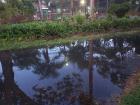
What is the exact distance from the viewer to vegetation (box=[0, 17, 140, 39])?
19.2 metres

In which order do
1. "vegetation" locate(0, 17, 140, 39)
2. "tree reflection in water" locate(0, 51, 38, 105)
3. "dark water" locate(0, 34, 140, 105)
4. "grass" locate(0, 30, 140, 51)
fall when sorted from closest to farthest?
"tree reflection in water" locate(0, 51, 38, 105)
"dark water" locate(0, 34, 140, 105)
"grass" locate(0, 30, 140, 51)
"vegetation" locate(0, 17, 140, 39)

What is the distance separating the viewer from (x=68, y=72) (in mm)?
11656

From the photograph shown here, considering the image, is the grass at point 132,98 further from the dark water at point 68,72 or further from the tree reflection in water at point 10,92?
the tree reflection in water at point 10,92

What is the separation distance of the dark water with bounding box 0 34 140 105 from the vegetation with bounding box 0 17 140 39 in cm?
274

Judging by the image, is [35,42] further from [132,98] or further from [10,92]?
[132,98]

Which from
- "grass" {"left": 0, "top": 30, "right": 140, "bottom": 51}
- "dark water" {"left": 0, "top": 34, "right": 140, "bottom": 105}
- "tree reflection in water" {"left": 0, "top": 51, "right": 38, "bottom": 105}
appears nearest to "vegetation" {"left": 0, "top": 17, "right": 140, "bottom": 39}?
"grass" {"left": 0, "top": 30, "right": 140, "bottom": 51}

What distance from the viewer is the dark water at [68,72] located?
8.85 meters

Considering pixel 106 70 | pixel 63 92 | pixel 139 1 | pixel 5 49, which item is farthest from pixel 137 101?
pixel 139 1

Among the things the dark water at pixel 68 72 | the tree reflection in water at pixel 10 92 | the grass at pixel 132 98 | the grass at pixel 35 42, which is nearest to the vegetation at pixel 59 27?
the grass at pixel 35 42

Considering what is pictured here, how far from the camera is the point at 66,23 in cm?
2081

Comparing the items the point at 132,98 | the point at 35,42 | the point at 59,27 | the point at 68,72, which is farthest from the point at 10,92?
the point at 59,27

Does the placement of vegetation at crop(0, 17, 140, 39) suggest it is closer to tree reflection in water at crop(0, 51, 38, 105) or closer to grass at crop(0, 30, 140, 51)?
grass at crop(0, 30, 140, 51)

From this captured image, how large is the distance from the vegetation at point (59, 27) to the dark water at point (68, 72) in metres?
2.74

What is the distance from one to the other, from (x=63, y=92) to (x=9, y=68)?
4338 mm
